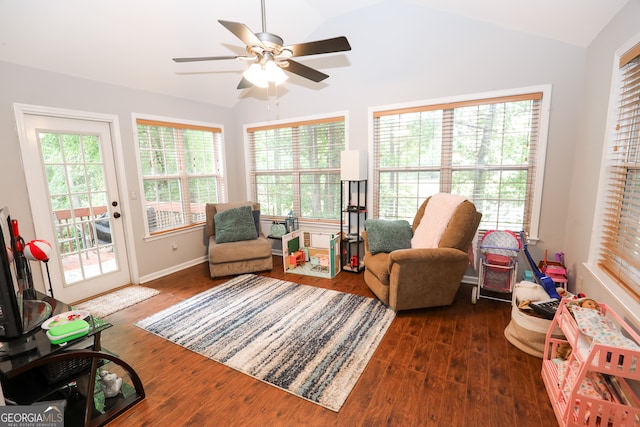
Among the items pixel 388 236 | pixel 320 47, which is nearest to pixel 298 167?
pixel 388 236

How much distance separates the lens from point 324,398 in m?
1.75

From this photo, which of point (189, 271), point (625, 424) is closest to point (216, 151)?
point (189, 271)

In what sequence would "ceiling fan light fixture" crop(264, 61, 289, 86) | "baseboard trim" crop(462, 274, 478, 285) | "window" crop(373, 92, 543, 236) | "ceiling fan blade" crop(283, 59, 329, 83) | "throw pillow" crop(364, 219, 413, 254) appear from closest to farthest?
"ceiling fan light fixture" crop(264, 61, 289, 86), "ceiling fan blade" crop(283, 59, 329, 83), "window" crop(373, 92, 543, 236), "throw pillow" crop(364, 219, 413, 254), "baseboard trim" crop(462, 274, 478, 285)

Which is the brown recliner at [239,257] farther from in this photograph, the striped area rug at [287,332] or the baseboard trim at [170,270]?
the baseboard trim at [170,270]

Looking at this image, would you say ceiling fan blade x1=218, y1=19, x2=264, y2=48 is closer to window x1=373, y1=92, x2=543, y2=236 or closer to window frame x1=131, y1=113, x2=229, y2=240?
window x1=373, y1=92, x2=543, y2=236

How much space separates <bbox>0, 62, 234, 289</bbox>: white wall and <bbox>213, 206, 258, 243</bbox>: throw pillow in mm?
648

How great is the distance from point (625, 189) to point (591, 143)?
656 mm

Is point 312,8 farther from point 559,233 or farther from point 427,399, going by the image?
point 427,399

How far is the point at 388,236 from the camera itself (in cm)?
315

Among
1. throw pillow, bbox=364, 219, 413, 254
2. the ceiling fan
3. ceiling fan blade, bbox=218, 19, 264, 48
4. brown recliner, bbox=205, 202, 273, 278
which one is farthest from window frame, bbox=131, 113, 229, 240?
Answer: throw pillow, bbox=364, 219, 413, 254

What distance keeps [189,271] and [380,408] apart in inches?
125

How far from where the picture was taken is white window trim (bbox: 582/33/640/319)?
1.82m

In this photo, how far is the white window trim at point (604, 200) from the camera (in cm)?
182

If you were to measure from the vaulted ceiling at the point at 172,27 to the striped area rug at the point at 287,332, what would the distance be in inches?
101
